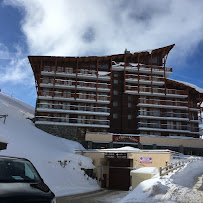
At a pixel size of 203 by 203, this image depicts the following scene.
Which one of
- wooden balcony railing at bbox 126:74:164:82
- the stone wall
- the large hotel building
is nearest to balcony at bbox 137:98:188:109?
the large hotel building

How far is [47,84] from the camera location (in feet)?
131

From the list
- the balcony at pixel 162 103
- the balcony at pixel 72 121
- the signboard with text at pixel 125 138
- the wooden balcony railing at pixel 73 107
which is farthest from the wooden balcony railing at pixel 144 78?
the signboard with text at pixel 125 138

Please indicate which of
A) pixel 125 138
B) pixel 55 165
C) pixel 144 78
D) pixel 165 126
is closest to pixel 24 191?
pixel 55 165

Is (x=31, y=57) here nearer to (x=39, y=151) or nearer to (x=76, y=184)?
(x=39, y=151)

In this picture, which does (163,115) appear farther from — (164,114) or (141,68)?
(141,68)

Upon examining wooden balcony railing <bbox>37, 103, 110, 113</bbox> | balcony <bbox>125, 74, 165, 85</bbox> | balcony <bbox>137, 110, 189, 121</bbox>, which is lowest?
balcony <bbox>137, 110, 189, 121</bbox>

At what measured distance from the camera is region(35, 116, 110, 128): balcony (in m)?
37.2

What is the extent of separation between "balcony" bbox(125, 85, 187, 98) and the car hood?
39.2m

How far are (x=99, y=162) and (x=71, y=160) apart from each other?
16.6 ft

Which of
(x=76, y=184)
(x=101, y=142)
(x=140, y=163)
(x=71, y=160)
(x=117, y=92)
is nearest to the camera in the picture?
(x=76, y=184)

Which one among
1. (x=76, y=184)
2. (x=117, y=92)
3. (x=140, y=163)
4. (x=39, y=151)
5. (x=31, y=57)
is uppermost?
(x=31, y=57)

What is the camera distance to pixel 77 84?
4175 centimetres

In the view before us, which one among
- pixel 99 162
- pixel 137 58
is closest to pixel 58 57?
pixel 137 58

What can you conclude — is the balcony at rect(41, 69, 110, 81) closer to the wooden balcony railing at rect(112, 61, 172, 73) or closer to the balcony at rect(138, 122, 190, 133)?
the wooden balcony railing at rect(112, 61, 172, 73)
